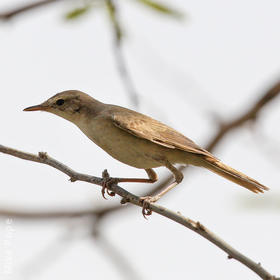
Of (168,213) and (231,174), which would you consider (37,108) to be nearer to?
(231,174)

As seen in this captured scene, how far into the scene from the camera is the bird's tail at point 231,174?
5535 millimetres

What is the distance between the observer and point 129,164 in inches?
240

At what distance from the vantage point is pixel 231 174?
604cm

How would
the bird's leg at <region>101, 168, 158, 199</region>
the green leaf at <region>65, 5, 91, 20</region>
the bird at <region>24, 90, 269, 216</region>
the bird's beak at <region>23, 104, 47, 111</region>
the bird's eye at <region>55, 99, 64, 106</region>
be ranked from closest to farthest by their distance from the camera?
the green leaf at <region>65, 5, 91, 20</region> < the bird's leg at <region>101, 168, 158, 199</region> < the bird at <region>24, 90, 269, 216</region> < the bird's beak at <region>23, 104, 47, 111</region> < the bird's eye at <region>55, 99, 64, 106</region>

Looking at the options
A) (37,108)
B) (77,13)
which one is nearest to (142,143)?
(37,108)

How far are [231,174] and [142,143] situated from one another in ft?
3.30

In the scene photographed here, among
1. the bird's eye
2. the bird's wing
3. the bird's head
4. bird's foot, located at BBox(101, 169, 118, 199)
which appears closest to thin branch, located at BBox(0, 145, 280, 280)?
bird's foot, located at BBox(101, 169, 118, 199)

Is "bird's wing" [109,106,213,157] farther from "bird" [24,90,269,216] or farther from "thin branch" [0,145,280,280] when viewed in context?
"thin branch" [0,145,280,280]

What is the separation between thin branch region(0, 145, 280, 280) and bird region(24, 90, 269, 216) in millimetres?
1262

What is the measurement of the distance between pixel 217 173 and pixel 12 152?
9.17 ft

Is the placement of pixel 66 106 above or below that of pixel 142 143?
above

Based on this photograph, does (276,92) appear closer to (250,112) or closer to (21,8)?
(250,112)

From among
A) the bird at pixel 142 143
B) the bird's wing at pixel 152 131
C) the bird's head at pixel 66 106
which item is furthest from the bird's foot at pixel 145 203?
the bird's head at pixel 66 106

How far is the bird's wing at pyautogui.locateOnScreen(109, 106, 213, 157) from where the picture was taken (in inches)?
247
